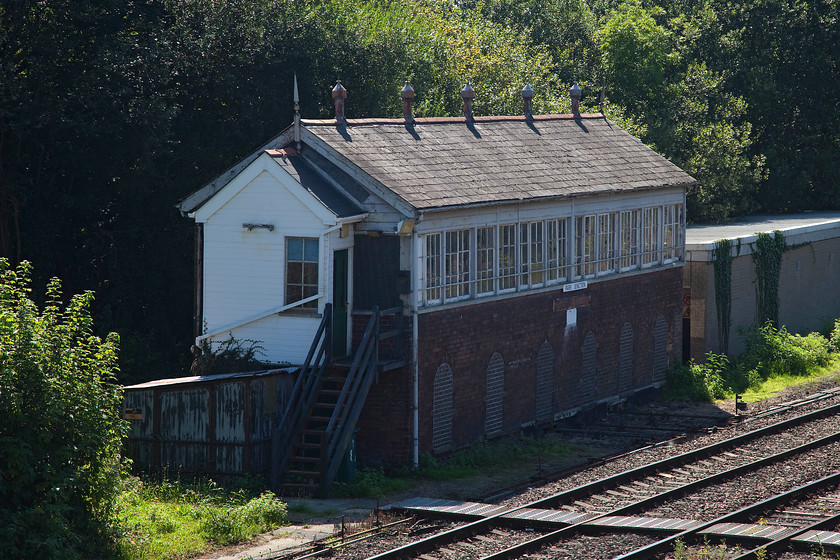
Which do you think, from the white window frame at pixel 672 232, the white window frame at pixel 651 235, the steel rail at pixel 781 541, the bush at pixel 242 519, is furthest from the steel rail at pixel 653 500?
the white window frame at pixel 672 232

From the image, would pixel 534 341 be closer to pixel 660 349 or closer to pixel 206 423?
pixel 660 349

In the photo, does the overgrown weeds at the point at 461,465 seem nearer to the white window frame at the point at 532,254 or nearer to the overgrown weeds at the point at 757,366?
the white window frame at the point at 532,254

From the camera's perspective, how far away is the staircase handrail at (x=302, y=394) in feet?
58.3

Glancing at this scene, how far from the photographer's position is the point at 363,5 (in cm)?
3775

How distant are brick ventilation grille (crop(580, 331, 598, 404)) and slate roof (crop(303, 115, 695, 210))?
3.07 metres

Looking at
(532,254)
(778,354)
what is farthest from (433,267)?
(778,354)

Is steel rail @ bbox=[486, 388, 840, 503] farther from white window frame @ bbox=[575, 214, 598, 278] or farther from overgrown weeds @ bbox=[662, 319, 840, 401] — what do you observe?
white window frame @ bbox=[575, 214, 598, 278]

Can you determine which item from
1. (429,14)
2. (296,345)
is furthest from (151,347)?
(429,14)

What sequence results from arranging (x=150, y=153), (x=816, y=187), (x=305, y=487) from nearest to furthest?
(x=305, y=487) → (x=150, y=153) → (x=816, y=187)

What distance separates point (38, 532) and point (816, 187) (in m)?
38.5

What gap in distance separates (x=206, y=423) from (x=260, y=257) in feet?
9.67

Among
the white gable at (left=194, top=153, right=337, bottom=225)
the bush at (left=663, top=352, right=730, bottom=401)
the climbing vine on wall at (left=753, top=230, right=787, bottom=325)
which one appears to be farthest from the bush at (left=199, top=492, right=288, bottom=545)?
the climbing vine on wall at (left=753, top=230, right=787, bottom=325)

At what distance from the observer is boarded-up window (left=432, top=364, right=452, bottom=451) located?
1986 cm

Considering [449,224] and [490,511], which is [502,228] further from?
[490,511]
